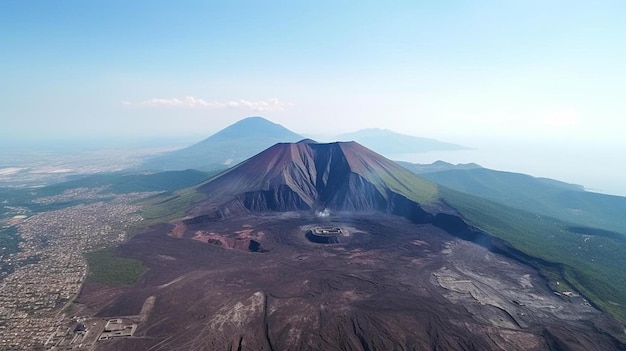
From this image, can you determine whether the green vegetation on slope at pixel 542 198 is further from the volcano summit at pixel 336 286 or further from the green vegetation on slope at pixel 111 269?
the green vegetation on slope at pixel 111 269

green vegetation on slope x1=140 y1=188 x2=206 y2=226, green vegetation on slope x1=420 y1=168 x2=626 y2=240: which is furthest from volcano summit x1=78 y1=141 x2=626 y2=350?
green vegetation on slope x1=420 y1=168 x2=626 y2=240

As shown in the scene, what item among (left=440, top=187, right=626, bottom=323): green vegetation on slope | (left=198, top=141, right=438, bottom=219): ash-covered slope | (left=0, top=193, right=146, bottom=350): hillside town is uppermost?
(left=198, top=141, right=438, bottom=219): ash-covered slope

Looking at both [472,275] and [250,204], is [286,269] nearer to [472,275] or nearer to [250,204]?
[472,275]

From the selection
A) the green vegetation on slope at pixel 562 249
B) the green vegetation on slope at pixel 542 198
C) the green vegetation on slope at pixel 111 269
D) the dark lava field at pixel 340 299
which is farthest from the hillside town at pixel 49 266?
the green vegetation on slope at pixel 542 198

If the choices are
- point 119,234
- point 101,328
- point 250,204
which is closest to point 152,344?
point 101,328

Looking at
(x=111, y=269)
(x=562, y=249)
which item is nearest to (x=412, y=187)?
(x=562, y=249)

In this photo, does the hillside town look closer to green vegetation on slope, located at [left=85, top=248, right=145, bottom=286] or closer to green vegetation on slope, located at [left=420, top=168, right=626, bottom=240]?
green vegetation on slope, located at [left=85, top=248, right=145, bottom=286]

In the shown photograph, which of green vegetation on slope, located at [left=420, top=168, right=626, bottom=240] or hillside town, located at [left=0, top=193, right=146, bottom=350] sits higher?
green vegetation on slope, located at [left=420, top=168, right=626, bottom=240]
